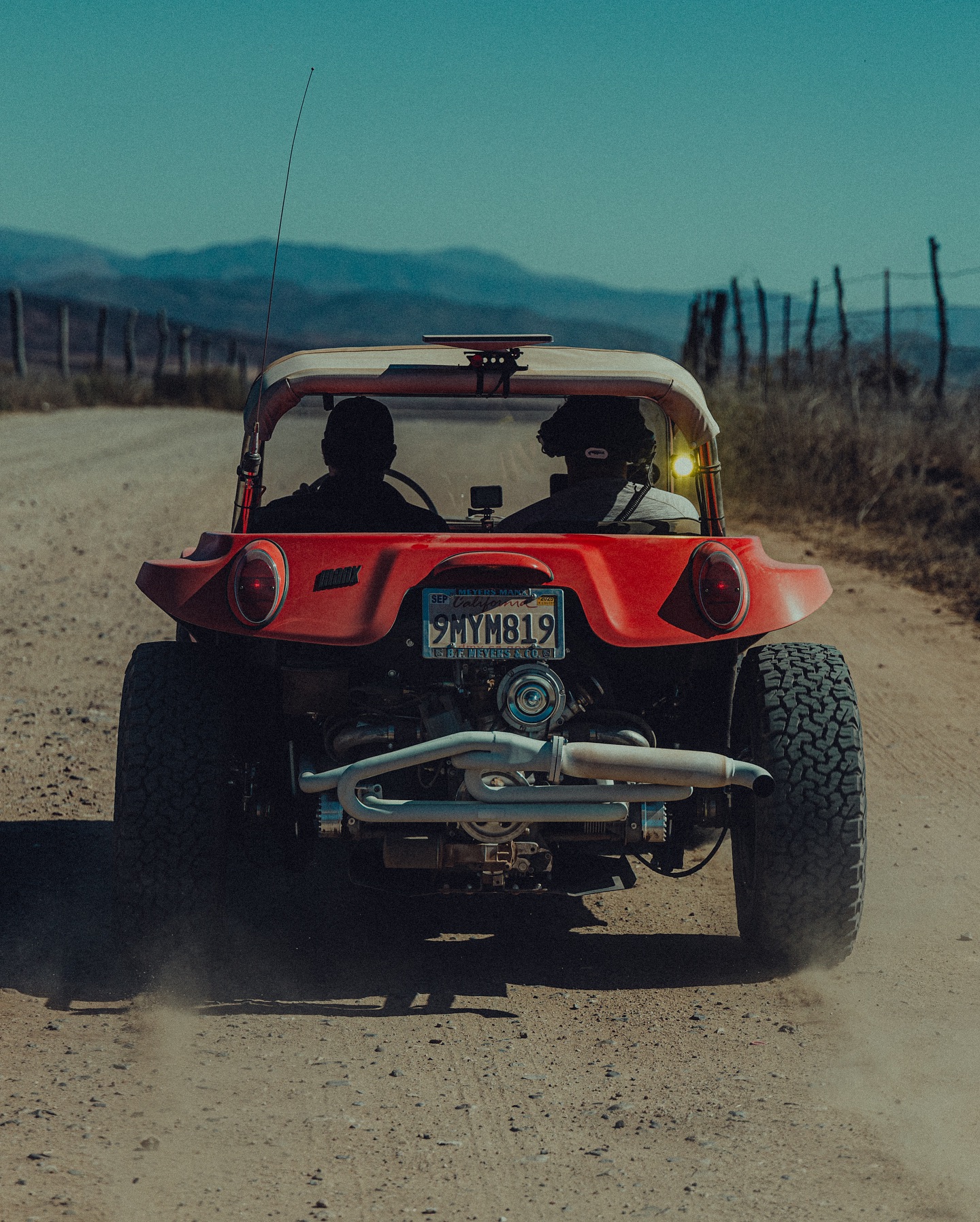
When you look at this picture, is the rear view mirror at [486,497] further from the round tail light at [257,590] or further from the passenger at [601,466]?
the round tail light at [257,590]

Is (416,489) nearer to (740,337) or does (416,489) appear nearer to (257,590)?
(257,590)

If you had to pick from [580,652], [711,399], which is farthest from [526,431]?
[711,399]

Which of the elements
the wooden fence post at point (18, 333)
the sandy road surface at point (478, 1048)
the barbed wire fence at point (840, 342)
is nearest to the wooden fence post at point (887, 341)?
the barbed wire fence at point (840, 342)

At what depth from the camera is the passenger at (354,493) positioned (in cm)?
466

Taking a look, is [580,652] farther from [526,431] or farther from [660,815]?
[526,431]

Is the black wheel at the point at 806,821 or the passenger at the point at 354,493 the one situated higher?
the passenger at the point at 354,493

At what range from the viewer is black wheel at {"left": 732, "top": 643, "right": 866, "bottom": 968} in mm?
4145

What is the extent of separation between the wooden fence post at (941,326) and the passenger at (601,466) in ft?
44.1

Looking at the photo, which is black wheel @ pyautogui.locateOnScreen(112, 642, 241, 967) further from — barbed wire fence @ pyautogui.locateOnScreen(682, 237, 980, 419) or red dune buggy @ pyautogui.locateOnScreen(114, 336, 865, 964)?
barbed wire fence @ pyautogui.locateOnScreen(682, 237, 980, 419)

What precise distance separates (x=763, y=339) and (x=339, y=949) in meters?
18.1

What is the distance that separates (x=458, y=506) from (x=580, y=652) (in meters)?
1.04

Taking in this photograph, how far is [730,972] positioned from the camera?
4.36 meters

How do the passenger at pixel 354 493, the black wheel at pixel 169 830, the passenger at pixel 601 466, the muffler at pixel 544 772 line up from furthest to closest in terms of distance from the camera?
the passenger at pixel 601 466, the passenger at pixel 354 493, the black wheel at pixel 169 830, the muffler at pixel 544 772

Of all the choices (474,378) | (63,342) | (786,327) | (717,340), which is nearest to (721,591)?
(474,378)
